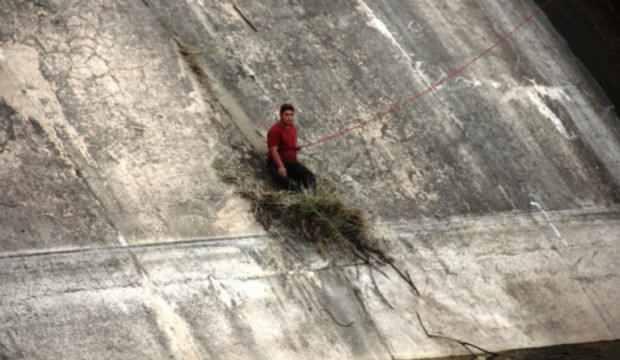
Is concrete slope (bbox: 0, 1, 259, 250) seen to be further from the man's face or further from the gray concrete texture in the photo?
the man's face

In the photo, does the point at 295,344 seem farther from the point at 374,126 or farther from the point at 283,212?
the point at 374,126

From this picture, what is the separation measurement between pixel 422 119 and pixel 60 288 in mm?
4316

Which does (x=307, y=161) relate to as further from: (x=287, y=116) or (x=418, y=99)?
(x=418, y=99)

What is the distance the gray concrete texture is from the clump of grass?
0.15 meters

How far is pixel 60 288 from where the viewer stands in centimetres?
715

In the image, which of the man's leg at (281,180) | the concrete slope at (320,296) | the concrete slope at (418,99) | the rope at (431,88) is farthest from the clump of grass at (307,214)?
the rope at (431,88)

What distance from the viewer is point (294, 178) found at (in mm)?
8578

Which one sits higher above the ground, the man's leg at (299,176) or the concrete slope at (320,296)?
the man's leg at (299,176)

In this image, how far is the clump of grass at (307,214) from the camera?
27.6 ft

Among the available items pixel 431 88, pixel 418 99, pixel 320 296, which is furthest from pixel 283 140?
pixel 431 88

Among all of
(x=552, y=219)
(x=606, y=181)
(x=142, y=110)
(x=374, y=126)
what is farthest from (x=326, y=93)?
(x=606, y=181)

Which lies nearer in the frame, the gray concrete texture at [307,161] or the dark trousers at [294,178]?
the gray concrete texture at [307,161]

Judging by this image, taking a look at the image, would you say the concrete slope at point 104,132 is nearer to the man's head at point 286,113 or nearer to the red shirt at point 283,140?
the red shirt at point 283,140

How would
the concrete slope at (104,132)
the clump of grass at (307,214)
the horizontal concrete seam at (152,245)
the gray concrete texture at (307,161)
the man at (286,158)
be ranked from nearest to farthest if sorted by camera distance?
the horizontal concrete seam at (152,245) < the gray concrete texture at (307,161) < the concrete slope at (104,132) < the clump of grass at (307,214) < the man at (286,158)
